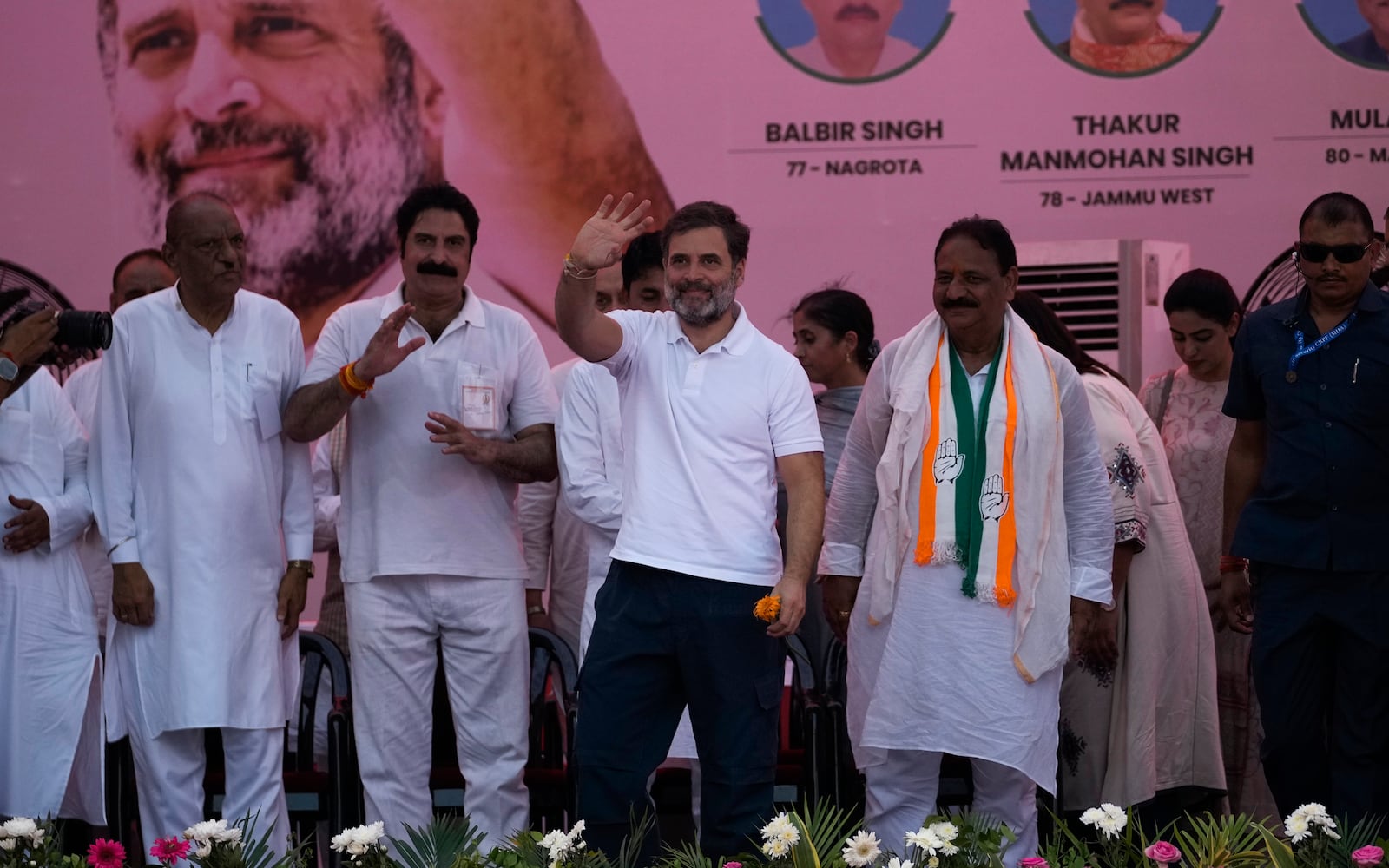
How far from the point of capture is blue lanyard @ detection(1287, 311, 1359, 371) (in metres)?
4.49

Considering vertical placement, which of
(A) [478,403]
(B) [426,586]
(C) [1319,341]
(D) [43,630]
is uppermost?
(C) [1319,341]

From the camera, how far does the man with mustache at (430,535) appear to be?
15.5 feet

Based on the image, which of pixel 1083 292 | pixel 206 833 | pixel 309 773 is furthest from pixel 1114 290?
pixel 206 833

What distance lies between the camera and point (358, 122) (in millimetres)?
6207

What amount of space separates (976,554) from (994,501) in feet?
0.48

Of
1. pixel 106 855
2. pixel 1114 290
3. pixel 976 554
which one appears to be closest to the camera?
pixel 106 855

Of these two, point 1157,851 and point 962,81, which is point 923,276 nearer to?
point 962,81

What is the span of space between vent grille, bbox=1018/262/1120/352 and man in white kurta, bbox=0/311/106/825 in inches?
133

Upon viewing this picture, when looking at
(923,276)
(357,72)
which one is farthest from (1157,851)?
(357,72)

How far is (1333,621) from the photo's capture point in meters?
4.43

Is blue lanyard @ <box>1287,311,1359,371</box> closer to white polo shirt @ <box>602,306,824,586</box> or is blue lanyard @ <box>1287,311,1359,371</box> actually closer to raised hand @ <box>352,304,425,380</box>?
white polo shirt @ <box>602,306,824,586</box>

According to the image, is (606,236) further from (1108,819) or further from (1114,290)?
(1114,290)

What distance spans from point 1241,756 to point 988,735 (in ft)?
5.36

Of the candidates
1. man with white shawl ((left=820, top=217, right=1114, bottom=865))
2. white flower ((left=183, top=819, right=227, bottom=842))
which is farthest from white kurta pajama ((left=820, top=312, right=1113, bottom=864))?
white flower ((left=183, top=819, right=227, bottom=842))
